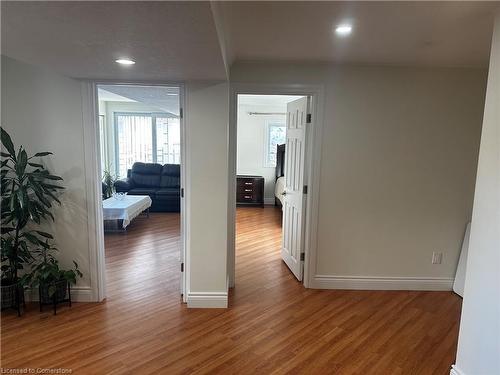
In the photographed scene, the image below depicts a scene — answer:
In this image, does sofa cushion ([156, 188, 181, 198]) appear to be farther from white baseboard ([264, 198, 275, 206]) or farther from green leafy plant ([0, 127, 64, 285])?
green leafy plant ([0, 127, 64, 285])

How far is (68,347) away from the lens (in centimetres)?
241

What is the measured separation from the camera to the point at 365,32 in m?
2.18

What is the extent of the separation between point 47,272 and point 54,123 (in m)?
1.26

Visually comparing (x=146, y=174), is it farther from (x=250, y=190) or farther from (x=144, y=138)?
(x=250, y=190)

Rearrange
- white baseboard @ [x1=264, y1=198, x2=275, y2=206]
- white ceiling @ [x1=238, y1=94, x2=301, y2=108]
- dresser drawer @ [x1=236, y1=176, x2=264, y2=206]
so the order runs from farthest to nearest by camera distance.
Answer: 1. white baseboard @ [x1=264, y1=198, x2=275, y2=206]
2. dresser drawer @ [x1=236, y1=176, x2=264, y2=206]
3. white ceiling @ [x1=238, y1=94, x2=301, y2=108]

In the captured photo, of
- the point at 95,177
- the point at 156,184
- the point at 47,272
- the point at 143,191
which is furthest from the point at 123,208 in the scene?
the point at 47,272

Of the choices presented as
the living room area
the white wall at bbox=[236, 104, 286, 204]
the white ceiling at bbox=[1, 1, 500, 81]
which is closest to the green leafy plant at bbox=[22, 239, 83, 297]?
the living room area

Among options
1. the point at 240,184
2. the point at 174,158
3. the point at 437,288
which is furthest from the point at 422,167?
the point at 174,158

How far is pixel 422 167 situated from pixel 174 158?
6098 mm

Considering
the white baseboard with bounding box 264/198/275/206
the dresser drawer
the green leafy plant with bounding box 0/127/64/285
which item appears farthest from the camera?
the white baseboard with bounding box 264/198/275/206

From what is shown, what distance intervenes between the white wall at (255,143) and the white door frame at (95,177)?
184 inches

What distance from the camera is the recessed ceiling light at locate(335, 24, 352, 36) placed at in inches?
81.8

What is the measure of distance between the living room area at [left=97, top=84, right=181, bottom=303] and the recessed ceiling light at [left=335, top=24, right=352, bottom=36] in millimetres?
1758

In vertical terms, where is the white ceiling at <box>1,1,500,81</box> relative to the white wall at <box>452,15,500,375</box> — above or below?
above
